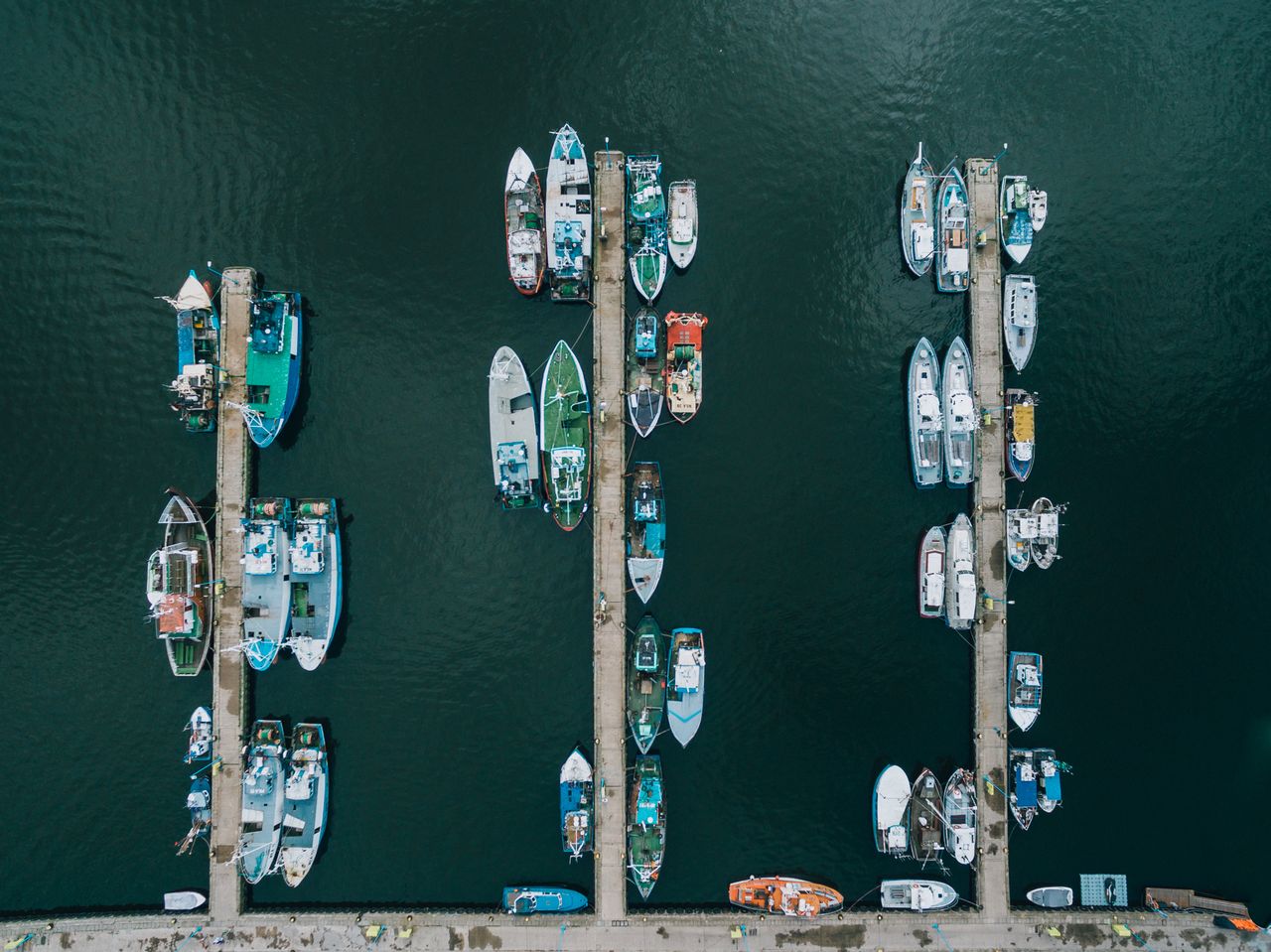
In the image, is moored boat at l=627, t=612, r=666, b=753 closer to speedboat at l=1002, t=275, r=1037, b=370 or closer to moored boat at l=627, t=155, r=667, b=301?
moored boat at l=627, t=155, r=667, b=301

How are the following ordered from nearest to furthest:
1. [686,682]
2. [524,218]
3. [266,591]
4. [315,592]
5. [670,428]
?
[686,682] → [266,591] → [315,592] → [524,218] → [670,428]

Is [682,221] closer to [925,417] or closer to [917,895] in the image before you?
[925,417]

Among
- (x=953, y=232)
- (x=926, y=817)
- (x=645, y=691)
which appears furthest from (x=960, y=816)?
(x=953, y=232)

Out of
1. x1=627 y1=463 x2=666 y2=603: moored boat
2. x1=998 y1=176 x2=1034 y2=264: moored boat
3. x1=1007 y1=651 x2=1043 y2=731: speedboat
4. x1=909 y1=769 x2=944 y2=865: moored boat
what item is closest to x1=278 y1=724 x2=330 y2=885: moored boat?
x1=627 y1=463 x2=666 y2=603: moored boat

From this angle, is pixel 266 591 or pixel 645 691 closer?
pixel 266 591

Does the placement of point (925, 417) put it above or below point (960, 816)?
above

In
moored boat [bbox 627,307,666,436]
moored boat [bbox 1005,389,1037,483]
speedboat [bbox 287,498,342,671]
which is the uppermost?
moored boat [bbox 627,307,666,436]
